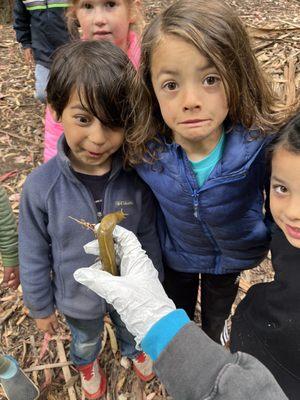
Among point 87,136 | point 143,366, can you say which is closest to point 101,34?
point 87,136

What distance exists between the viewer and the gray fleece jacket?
1.83 m

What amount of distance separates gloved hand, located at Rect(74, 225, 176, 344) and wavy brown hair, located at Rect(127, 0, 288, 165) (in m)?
0.42

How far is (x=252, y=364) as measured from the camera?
1178 millimetres

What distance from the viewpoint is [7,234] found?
82.4 inches

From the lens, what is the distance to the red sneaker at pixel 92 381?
255 centimetres

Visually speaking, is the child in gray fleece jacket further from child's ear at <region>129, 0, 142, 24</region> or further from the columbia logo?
child's ear at <region>129, 0, 142, 24</region>

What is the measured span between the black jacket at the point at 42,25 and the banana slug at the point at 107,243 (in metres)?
3.08

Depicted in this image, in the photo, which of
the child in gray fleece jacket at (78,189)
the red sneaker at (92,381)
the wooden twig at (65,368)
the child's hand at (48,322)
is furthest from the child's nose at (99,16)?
the wooden twig at (65,368)

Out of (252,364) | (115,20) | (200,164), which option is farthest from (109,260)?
(115,20)

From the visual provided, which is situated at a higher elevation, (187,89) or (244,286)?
(187,89)

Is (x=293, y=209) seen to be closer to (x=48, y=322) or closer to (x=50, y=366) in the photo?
(x=48, y=322)

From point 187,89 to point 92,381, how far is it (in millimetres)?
1993

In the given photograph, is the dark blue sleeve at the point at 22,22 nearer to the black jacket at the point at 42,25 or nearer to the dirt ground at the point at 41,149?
the black jacket at the point at 42,25

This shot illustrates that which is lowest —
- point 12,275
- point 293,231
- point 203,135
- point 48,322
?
point 48,322
